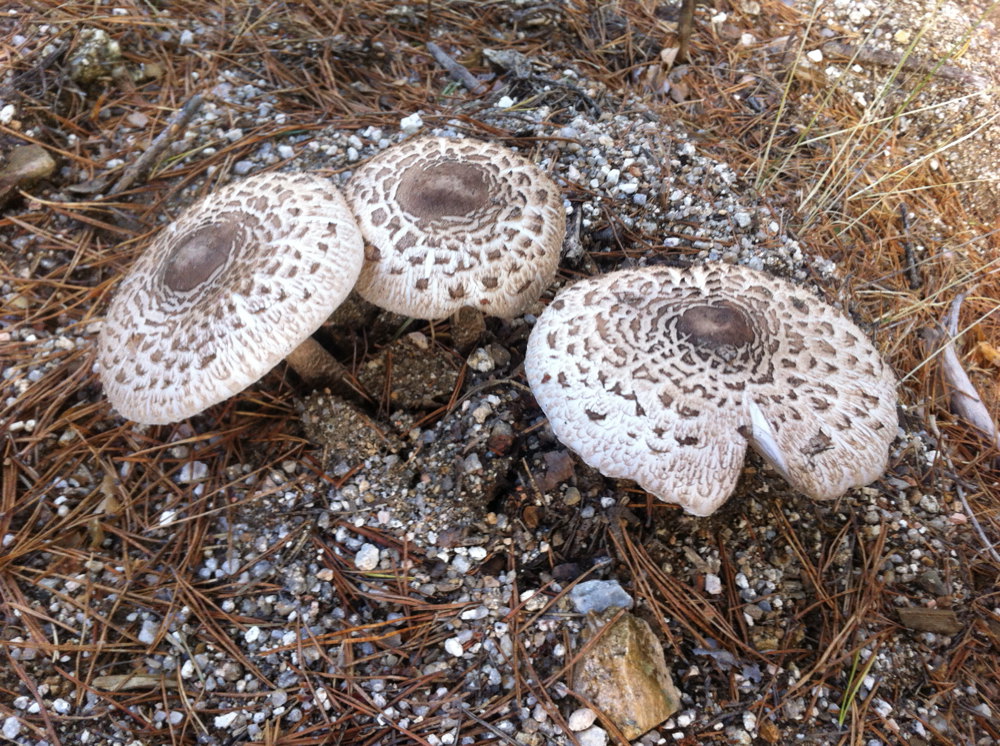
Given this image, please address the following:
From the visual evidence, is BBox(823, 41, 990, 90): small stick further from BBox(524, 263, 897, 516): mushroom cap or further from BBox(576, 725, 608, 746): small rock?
BBox(576, 725, 608, 746): small rock

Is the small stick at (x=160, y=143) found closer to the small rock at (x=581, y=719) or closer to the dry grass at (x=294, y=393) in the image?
the dry grass at (x=294, y=393)

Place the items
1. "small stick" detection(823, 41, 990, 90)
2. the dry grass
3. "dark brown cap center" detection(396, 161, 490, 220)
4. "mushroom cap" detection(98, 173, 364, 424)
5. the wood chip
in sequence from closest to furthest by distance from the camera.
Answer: "mushroom cap" detection(98, 173, 364, 424) < the dry grass < the wood chip < "dark brown cap center" detection(396, 161, 490, 220) < "small stick" detection(823, 41, 990, 90)

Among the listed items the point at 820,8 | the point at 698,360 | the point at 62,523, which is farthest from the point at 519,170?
the point at 820,8

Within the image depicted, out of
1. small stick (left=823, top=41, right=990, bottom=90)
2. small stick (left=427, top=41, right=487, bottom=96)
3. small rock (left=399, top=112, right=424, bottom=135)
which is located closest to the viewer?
small rock (left=399, top=112, right=424, bottom=135)

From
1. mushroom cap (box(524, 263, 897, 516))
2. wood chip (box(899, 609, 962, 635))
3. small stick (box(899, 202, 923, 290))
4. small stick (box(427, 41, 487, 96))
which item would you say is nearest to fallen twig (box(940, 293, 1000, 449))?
small stick (box(899, 202, 923, 290))

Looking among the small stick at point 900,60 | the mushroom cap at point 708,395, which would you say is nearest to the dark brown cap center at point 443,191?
the mushroom cap at point 708,395
